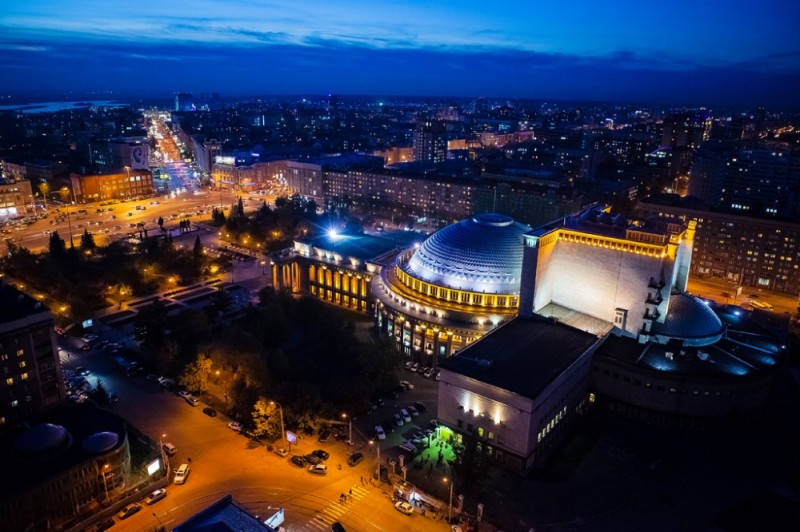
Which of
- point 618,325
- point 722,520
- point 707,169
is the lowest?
point 722,520

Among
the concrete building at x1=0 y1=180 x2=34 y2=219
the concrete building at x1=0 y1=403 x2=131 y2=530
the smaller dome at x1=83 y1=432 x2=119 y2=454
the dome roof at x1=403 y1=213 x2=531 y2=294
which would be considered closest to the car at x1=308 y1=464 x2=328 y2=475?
the concrete building at x1=0 y1=403 x2=131 y2=530

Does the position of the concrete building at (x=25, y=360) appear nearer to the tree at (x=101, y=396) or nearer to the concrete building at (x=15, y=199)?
the tree at (x=101, y=396)

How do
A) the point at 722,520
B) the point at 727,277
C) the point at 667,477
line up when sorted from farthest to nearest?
the point at 727,277, the point at 667,477, the point at 722,520

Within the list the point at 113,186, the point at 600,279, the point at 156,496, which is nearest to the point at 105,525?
the point at 156,496

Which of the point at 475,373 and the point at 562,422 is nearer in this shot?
the point at 475,373

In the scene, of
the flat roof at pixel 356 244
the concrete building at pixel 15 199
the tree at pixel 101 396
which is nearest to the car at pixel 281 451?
the tree at pixel 101 396

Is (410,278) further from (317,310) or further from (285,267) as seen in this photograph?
(285,267)

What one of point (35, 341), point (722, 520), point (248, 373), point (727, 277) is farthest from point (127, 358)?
point (727, 277)
